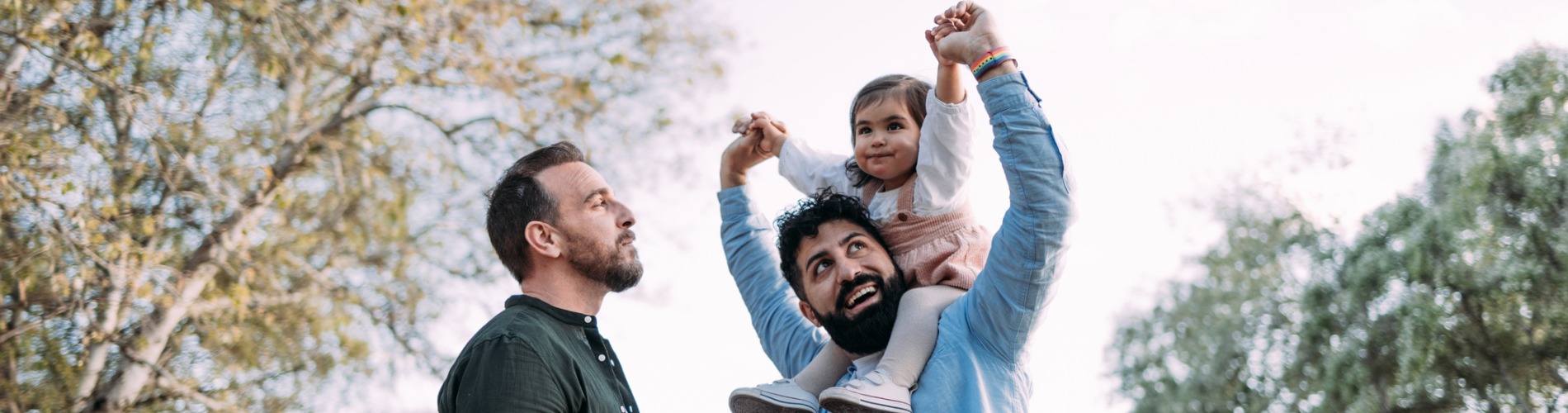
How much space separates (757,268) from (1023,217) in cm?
141

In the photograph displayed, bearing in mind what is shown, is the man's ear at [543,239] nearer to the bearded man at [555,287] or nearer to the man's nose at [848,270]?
the bearded man at [555,287]

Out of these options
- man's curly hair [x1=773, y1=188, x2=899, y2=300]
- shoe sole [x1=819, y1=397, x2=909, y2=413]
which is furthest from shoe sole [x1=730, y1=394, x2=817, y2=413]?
man's curly hair [x1=773, y1=188, x2=899, y2=300]

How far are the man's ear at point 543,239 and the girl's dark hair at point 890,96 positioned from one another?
0.96 metres

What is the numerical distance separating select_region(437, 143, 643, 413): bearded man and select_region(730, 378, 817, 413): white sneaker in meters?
0.29

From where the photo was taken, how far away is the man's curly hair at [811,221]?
10.8 feet

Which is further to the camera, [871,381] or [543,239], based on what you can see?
[543,239]

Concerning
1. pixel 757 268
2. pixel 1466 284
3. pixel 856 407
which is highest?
pixel 757 268

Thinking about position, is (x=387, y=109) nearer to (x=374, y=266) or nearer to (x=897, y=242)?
(x=374, y=266)

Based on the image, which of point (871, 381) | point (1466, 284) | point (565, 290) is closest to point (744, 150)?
point (565, 290)

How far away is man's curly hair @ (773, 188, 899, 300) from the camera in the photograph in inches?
130

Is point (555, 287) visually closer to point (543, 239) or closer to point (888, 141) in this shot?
point (543, 239)

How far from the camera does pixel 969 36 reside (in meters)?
2.87

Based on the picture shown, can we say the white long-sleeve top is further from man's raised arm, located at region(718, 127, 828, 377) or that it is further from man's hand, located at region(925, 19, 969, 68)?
A: man's raised arm, located at region(718, 127, 828, 377)

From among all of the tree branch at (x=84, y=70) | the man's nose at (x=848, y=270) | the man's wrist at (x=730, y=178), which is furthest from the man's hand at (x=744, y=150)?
the tree branch at (x=84, y=70)
